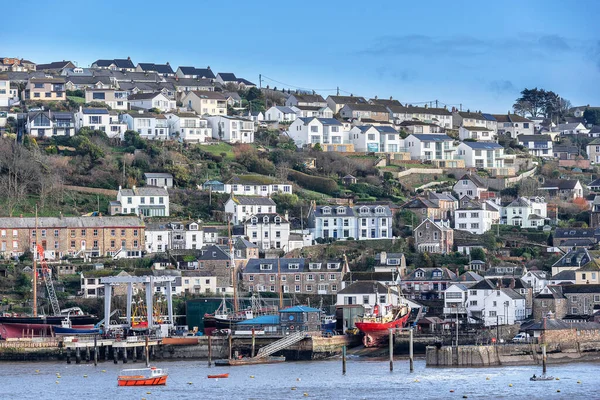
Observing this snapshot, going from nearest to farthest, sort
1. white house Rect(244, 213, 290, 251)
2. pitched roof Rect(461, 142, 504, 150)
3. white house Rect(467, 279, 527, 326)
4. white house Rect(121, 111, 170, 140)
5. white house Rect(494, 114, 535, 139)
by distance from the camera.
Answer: white house Rect(467, 279, 527, 326) → white house Rect(244, 213, 290, 251) → white house Rect(121, 111, 170, 140) → pitched roof Rect(461, 142, 504, 150) → white house Rect(494, 114, 535, 139)

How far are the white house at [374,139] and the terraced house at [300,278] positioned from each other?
35.6 metres

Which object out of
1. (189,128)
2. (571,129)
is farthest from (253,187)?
(571,129)

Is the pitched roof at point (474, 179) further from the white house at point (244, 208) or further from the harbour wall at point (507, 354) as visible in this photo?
the harbour wall at point (507, 354)

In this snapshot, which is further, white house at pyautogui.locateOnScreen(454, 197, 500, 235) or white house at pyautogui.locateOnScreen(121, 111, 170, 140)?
white house at pyautogui.locateOnScreen(121, 111, 170, 140)

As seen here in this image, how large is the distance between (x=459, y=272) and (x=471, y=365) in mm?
24363

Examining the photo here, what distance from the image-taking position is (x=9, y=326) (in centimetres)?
8319

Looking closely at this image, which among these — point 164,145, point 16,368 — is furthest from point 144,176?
point 16,368

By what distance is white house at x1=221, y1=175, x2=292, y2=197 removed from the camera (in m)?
111

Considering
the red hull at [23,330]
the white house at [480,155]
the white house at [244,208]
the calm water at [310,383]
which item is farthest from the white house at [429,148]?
the calm water at [310,383]

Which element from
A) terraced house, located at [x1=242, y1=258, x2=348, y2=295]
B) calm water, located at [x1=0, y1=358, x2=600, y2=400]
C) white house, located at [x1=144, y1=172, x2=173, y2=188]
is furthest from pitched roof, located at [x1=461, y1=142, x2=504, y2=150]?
calm water, located at [x1=0, y1=358, x2=600, y2=400]

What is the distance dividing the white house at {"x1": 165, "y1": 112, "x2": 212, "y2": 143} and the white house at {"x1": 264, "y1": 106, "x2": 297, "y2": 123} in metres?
13.6

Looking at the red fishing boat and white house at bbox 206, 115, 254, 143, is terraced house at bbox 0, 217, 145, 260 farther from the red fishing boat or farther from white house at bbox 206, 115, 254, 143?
white house at bbox 206, 115, 254, 143

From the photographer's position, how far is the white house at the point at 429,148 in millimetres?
129750

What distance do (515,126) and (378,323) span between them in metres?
72.0
